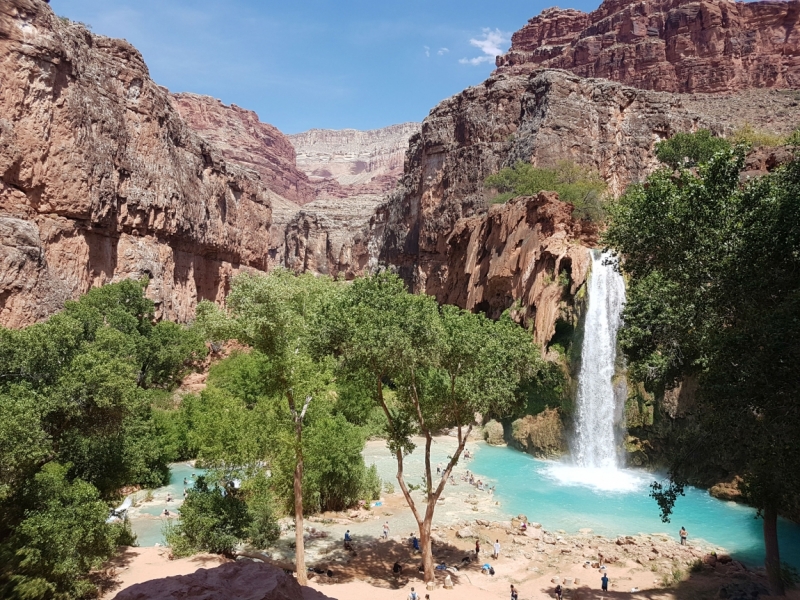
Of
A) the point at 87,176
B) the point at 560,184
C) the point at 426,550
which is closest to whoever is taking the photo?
the point at 426,550

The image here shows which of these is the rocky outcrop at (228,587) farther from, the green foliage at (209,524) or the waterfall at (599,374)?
the waterfall at (599,374)

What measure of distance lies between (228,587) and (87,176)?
36487 millimetres

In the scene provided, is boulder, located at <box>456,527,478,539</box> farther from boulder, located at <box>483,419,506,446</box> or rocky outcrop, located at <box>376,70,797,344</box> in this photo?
boulder, located at <box>483,419,506,446</box>

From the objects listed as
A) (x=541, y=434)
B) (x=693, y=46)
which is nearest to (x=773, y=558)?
(x=541, y=434)

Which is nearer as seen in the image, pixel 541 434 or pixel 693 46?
pixel 541 434

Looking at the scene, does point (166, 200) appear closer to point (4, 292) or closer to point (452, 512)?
point (4, 292)

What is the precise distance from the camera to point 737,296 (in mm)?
11133

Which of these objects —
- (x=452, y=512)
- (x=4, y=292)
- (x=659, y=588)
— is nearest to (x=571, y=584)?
(x=659, y=588)

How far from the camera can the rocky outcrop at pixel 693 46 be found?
259 feet

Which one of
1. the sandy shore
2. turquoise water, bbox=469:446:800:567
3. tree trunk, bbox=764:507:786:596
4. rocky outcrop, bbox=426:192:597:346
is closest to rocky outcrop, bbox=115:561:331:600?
the sandy shore

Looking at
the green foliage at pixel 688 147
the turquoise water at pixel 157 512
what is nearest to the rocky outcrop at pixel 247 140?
the green foliage at pixel 688 147

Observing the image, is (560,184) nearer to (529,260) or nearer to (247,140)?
(529,260)

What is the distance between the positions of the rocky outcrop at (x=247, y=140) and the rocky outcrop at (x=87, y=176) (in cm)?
9539

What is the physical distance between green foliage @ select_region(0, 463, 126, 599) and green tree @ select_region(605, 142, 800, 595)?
540 inches
